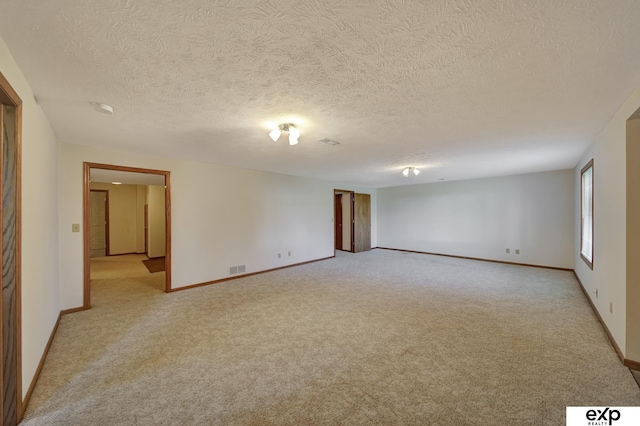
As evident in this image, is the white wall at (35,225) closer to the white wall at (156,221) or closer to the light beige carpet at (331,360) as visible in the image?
the light beige carpet at (331,360)

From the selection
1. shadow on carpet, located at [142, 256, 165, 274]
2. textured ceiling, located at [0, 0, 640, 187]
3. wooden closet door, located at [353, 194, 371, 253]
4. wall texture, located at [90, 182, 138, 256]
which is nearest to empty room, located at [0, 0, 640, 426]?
textured ceiling, located at [0, 0, 640, 187]

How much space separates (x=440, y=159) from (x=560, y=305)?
2.71 m

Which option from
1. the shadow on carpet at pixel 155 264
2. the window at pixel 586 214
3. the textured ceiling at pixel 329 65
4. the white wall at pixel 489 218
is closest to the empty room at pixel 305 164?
the textured ceiling at pixel 329 65

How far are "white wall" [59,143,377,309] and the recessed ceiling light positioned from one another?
73.9 inches

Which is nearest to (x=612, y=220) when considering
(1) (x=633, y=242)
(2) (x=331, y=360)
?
(1) (x=633, y=242)

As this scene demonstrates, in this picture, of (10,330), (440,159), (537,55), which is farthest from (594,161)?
(10,330)

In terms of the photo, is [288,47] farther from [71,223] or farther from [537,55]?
[71,223]

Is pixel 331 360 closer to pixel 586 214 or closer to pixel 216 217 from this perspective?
pixel 216 217

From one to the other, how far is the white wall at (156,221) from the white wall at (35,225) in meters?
5.05

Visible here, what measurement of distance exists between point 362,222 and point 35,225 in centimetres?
745

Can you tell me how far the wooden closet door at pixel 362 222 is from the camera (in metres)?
8.30

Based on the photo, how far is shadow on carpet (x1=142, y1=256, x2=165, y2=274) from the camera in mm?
6238

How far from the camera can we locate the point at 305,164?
16.0 feet

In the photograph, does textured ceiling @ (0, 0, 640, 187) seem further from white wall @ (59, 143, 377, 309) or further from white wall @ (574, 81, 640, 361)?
white wall @ (59, 143, 377, 309)
